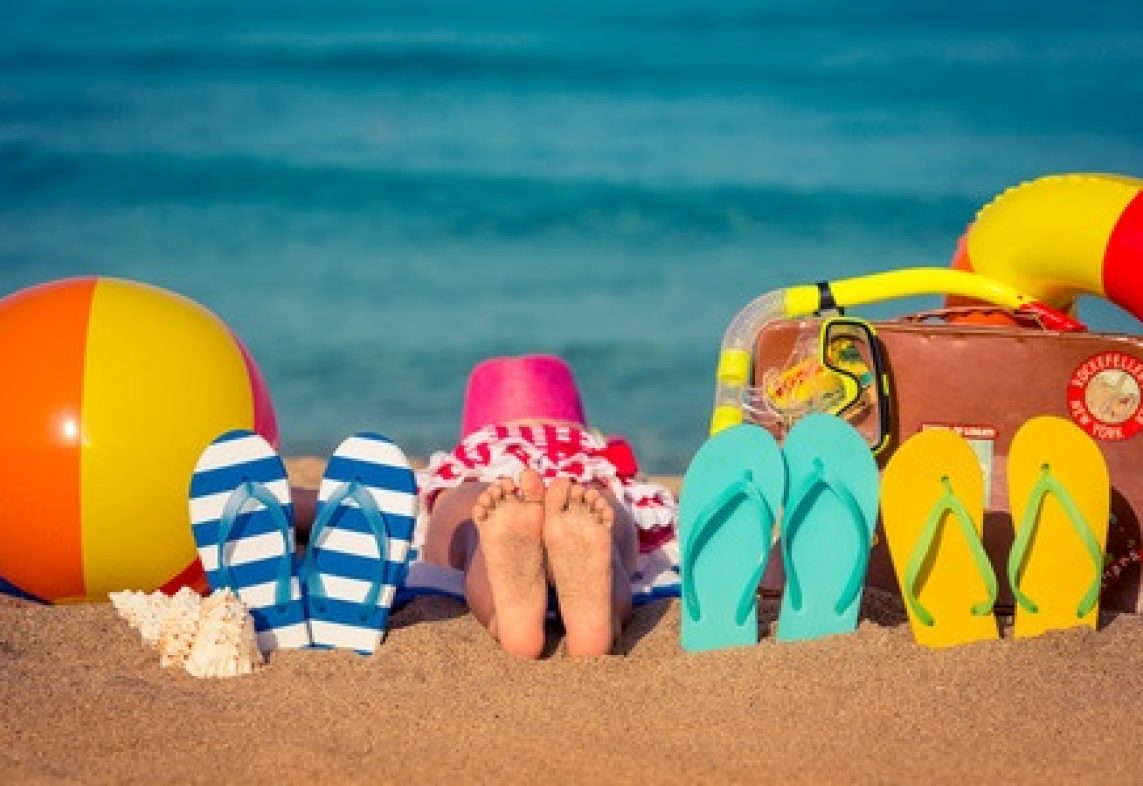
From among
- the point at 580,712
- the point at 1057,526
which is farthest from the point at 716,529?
the point at 1057,526

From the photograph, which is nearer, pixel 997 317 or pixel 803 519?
pixel 803 519

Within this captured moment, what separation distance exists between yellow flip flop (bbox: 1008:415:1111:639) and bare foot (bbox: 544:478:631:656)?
0.80 meters

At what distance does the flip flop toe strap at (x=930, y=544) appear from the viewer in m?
3.72

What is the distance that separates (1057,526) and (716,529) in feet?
2.22

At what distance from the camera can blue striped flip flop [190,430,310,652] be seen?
3.87 metres

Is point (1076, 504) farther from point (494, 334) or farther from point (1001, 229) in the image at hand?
point (494, 334)

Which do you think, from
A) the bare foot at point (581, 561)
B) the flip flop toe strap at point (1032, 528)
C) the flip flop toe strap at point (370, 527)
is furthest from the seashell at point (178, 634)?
the flip flop toe strap at point (1032, 528)

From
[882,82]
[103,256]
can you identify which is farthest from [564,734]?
[882,82]

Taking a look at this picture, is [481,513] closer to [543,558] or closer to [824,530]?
[543,558]

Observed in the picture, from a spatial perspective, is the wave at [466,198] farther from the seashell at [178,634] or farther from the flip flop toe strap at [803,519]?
the seashell at [178,634]

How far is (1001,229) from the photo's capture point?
4.52m

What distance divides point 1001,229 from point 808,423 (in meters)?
0.95

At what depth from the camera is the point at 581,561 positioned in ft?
12.4

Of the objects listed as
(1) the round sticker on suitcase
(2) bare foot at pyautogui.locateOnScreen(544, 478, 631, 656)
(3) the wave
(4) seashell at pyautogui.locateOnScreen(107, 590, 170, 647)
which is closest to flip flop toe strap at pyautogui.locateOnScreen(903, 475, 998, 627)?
(1) the round sticker on suitcase
